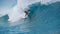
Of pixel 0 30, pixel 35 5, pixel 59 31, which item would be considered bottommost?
pixel 59 31

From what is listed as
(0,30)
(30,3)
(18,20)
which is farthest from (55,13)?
(0,30)

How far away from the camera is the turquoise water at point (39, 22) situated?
1.40 meters

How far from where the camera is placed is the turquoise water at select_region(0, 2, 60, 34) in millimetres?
1404

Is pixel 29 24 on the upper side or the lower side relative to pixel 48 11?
lower

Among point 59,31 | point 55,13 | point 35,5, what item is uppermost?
point 35,5

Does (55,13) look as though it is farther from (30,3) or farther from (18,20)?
(18,20)

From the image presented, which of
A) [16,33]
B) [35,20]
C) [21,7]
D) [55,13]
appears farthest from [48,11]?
[16,33]

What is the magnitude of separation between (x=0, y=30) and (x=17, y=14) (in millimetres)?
277

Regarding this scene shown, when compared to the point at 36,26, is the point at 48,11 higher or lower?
higher

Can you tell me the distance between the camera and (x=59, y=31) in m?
1.38

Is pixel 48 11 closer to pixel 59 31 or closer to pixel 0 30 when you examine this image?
pixel 59 31

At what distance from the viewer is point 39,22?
55.8 inches

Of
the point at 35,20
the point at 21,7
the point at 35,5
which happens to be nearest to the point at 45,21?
the point at 35,20

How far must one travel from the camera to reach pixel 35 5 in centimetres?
143
